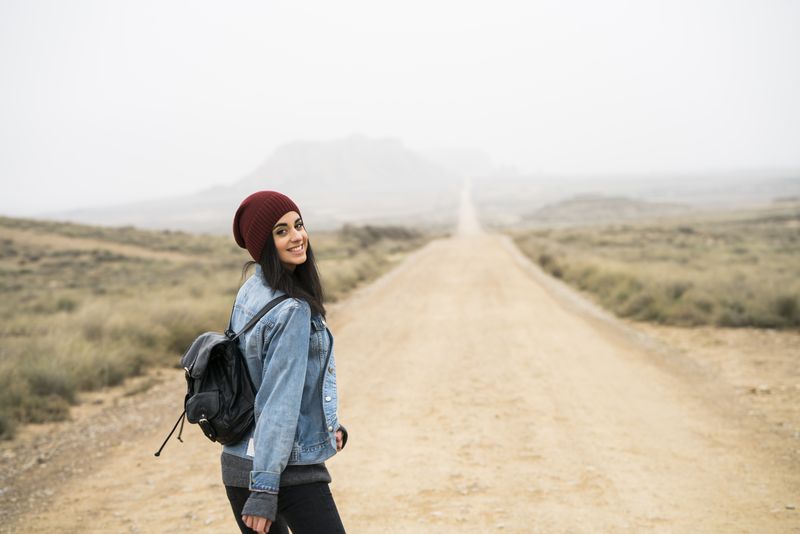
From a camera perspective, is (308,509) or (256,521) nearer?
(256,521)

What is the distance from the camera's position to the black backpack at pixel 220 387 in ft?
6.88

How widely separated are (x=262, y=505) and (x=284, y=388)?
1.31 feet

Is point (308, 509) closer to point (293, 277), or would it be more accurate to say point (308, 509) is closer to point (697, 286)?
point (293, 277)

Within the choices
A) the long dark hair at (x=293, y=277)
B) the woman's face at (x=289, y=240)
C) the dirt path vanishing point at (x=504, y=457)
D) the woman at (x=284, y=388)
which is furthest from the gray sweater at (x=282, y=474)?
the dirt path vanishing point at (x=504, y=457)

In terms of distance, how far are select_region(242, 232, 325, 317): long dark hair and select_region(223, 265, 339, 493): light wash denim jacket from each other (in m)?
0.04

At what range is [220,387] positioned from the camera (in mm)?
2164

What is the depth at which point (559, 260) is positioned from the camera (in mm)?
21406

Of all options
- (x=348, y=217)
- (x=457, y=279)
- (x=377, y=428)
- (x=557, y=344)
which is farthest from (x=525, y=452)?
(x=348, y=217)

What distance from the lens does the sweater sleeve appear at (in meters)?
2.04

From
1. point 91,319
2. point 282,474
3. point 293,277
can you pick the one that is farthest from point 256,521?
point 91,319

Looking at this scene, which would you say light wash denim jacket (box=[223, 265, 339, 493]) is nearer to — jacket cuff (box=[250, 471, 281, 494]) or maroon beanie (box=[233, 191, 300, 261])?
jacket cuff (box=[250, 471, 281, 494])

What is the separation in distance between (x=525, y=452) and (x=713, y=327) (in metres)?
7.69

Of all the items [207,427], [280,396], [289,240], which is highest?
[289,240]

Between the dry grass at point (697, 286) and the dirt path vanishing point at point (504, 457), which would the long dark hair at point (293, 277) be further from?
the dry grass at point (697, 286)
